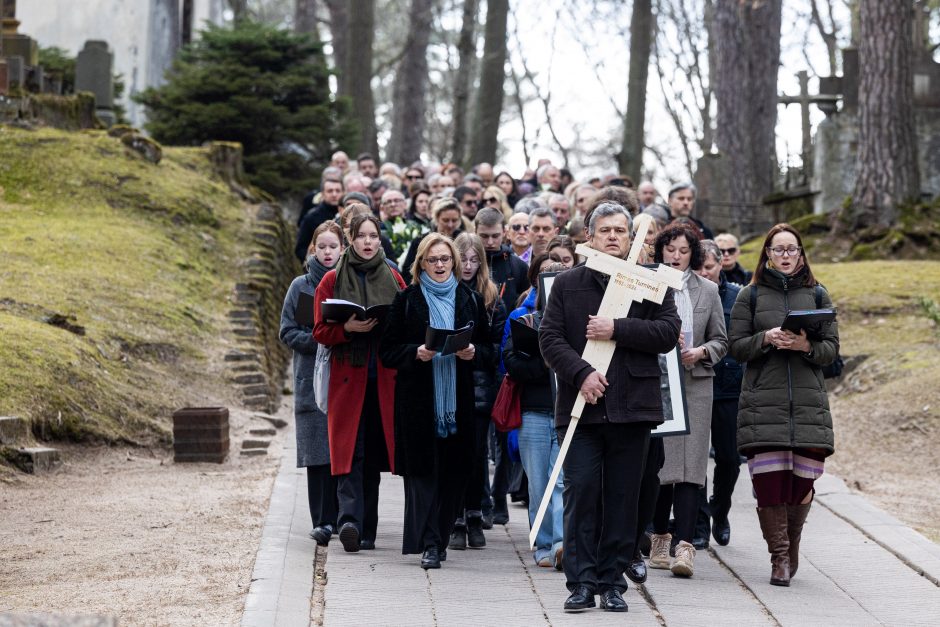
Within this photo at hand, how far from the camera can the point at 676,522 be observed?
28.9 feet

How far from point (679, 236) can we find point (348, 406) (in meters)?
2.20

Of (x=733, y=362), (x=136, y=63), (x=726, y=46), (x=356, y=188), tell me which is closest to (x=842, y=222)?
(x=726, y=46)

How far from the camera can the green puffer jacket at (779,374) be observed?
Result: 8.16 meters

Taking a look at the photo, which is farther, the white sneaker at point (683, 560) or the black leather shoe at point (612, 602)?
the white sneaker at point (683, 560)

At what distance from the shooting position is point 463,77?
2883cm

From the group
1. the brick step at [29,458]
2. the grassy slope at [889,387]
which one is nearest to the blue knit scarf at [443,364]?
the grassy slope at [889,387]

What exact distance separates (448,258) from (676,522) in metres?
2.04

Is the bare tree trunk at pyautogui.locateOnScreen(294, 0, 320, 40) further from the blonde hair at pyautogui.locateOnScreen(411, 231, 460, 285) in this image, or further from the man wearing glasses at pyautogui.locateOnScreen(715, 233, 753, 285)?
the blonde hair at pyautogui.locateOnScreen(411, 231, 460, 285)

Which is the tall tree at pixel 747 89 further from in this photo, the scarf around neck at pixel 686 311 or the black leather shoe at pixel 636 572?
the black leather shoe at pixel 636 572

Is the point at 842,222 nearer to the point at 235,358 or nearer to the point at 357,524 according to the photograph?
the point at 235,358

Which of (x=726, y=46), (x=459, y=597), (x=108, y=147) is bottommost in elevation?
(x=459, y=597)

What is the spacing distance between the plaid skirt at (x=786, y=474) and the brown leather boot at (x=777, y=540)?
0.15 ft

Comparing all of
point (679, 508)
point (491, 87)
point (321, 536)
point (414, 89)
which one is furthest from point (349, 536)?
point (414, 89)

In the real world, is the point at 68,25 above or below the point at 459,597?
above
